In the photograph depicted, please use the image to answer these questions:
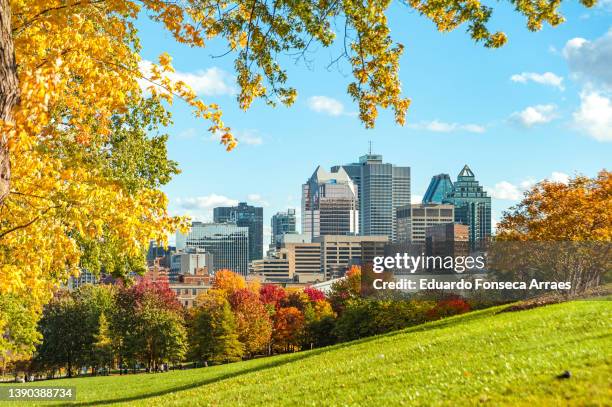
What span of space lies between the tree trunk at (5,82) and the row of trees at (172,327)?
4718cm

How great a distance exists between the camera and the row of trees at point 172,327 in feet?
210

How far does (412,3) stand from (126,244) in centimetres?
587

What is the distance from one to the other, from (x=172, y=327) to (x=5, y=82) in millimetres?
59601

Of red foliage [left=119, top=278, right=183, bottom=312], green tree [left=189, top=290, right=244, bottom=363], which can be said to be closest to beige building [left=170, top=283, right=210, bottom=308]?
red foliage [left=119, top=278, right=183, bottom=312]

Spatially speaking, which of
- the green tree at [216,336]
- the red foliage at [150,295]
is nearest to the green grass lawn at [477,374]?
the green tree at [216,336]

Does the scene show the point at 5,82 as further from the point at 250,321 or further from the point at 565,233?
the point at 250,321

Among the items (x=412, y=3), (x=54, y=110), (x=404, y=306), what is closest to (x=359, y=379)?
(x=412, y=3)

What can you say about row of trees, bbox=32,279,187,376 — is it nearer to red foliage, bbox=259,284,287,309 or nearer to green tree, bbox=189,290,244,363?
green tree, bbox=189,290,244,363

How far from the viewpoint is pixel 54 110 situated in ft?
53.8

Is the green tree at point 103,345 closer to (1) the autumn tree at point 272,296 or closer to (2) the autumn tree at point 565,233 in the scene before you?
(1) the autumn tree at point 272,296

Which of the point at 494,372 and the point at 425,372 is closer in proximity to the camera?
the point at 494,372

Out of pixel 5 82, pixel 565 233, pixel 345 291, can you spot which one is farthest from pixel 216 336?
pixel 5 82

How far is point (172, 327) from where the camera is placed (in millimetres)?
63938

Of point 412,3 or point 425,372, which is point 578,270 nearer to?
point 425,372
